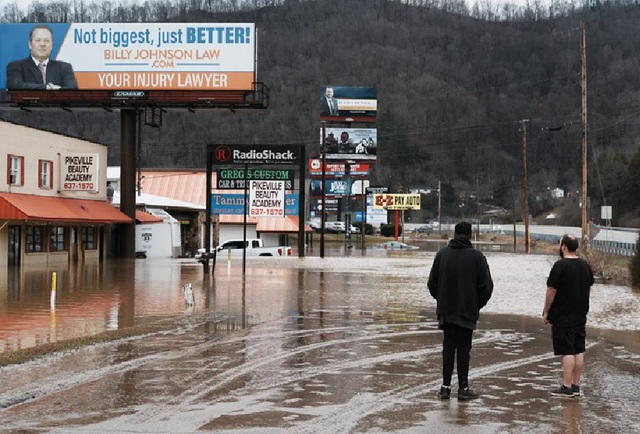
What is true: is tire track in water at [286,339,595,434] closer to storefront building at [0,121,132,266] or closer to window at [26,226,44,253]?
storefront building at [0,121,132,266]

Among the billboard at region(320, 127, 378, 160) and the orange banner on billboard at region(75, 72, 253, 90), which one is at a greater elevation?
the billboard at region(320, 127, 378, 160)

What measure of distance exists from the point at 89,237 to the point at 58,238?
13.1 feet

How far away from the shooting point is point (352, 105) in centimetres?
10150

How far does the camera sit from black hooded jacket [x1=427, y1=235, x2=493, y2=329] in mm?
9031

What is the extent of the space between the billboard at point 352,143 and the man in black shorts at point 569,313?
294 ft

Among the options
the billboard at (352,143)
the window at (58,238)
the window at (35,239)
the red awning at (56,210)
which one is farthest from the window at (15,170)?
the billboard at (352,143)

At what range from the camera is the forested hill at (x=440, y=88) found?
133875 mm

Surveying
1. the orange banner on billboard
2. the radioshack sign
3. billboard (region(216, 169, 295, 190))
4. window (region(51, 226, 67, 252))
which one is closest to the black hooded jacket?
billboard (region(216, 169, 295, 190))

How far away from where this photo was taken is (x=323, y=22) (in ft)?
570

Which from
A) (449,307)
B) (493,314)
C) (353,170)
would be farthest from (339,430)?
(353,170)

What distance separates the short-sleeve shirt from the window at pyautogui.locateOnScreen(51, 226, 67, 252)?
37397mm

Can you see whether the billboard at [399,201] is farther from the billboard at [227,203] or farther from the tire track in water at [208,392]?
the tire track in water at [208,392]

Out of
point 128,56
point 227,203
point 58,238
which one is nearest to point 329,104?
point 128,56

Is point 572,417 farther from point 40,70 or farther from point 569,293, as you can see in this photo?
point 40,70
